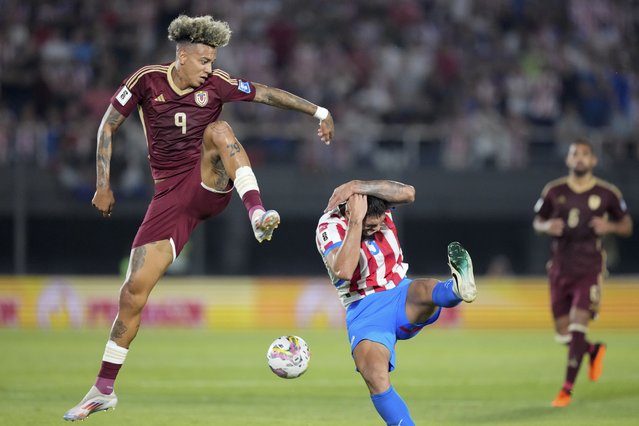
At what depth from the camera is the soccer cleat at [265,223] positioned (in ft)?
23.7

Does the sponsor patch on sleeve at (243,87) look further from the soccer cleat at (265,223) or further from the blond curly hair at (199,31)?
the soccer cleat at (265,223)

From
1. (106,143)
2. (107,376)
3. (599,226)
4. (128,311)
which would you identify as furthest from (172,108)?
(599,226)

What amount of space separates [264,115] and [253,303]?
142 inches

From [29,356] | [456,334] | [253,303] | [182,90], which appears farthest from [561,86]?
[182,90]

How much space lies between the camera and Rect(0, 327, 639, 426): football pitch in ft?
31.0

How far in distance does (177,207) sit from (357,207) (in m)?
1.54

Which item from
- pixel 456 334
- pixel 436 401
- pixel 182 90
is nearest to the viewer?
pixel 182 90

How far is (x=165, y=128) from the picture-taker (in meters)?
8.12

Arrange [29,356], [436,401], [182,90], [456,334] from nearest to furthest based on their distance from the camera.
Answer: [182,90]
[436,401]
[29,356]
[456,334]

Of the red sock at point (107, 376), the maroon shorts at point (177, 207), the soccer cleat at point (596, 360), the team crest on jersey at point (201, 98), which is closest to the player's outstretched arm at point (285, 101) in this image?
the team crest on jersey at point (201, 98)

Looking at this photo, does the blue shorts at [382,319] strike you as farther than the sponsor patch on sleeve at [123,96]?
No

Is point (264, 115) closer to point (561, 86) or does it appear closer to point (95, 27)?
point (95, 27)

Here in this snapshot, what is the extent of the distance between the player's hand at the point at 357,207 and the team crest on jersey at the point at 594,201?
4.68 meters

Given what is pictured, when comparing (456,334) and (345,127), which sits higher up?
(345,127)
